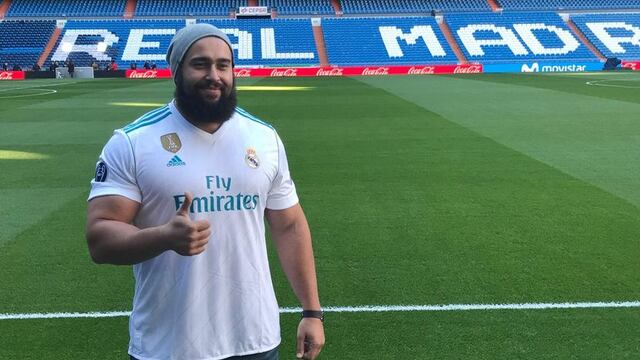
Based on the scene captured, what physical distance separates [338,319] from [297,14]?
55047 mm

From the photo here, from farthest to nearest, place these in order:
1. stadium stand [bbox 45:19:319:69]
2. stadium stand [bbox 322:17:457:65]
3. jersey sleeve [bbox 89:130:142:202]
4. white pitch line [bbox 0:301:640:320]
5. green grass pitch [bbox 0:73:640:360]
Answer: stadium stand [bbox 322:17:457:65] < stadium stand [bbox 45:19:319:69] < white pitch line [bbox 0:301:640:320] < green grass pitch [bbox 0:73:640:360] < jersey sleeve [bbox 89:130:142:202]

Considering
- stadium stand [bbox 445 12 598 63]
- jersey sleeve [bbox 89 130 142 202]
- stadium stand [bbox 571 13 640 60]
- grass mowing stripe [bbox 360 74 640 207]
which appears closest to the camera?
jersey sleeve [bbox 89 130 142 202]

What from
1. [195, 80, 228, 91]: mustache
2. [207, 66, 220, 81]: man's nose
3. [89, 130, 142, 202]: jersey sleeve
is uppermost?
[207, 66, 220, 81]: man's nose

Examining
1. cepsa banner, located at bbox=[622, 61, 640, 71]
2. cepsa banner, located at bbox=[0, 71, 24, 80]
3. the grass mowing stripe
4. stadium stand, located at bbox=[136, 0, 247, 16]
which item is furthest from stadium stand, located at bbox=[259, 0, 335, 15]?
the grass mowing stripe

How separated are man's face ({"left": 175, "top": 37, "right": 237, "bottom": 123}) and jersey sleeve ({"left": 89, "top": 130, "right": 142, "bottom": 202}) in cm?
28

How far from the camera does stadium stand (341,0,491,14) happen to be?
5844 cm

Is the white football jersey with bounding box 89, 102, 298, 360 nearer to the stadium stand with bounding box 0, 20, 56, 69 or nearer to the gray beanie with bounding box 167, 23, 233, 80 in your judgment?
the gray beanie with bounding box 167, 23, 233, 80

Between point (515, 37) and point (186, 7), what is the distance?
30130 mm

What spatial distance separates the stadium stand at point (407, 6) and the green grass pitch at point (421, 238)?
45330 mm

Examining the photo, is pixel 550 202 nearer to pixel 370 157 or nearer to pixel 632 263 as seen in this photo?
pixel 632 263

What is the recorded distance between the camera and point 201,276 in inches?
95.3

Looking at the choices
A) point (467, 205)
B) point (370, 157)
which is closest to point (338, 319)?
point (467, 205)

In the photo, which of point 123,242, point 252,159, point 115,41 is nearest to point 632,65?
point 115,41

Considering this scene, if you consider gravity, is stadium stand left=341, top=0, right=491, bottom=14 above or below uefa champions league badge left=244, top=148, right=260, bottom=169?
above
